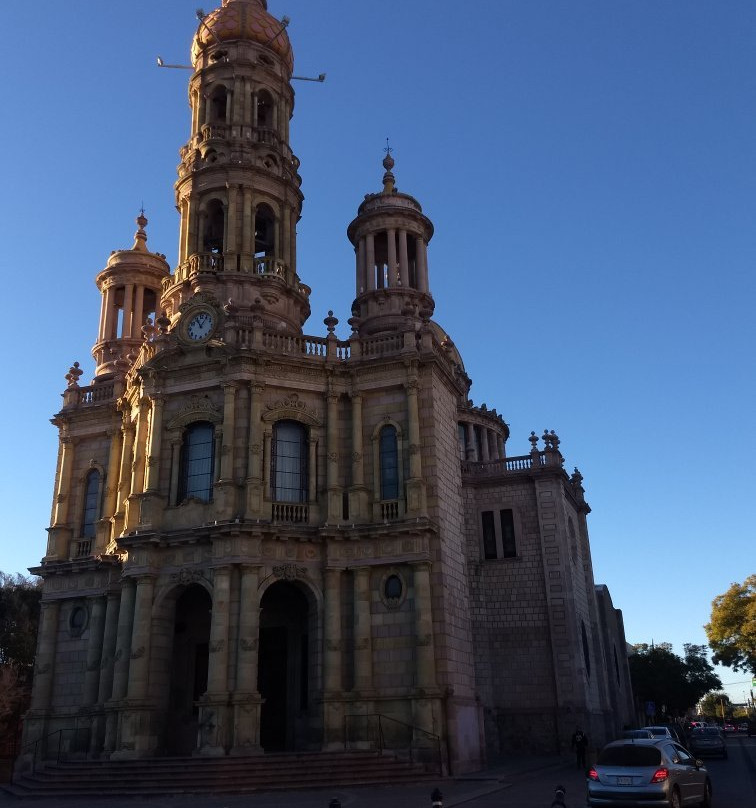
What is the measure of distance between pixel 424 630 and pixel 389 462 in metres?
6.12

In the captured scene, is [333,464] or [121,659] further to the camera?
[333,464]

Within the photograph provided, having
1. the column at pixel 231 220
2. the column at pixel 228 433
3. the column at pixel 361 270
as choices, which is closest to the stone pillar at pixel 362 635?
the column at pixel 228 433

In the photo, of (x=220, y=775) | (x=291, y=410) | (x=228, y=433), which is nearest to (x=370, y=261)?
(x=291, y=410)

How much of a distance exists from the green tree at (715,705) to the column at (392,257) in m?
114

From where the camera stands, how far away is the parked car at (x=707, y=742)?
33781 millimetres

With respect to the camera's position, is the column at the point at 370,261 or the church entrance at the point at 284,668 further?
the column at the point at 370,261

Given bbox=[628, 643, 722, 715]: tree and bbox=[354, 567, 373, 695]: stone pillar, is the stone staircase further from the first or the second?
bbox=[628, 643, 722, 715]: tree

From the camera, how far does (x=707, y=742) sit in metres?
34.0

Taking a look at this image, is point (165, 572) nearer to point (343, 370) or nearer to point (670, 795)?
point (343, 370)

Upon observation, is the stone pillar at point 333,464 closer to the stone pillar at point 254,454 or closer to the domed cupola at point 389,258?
the stone pillar at point 254,454

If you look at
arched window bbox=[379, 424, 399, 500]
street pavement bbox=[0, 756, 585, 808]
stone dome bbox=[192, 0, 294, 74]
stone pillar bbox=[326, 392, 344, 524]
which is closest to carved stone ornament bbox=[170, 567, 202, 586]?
stone pillar bbox=[326, 392, 344, 524]

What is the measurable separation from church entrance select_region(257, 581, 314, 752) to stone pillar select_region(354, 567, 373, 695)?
6.05 feet

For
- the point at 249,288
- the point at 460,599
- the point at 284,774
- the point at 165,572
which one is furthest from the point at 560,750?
the point at 249,288

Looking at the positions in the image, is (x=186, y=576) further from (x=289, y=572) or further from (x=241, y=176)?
(x=241, y=176)
